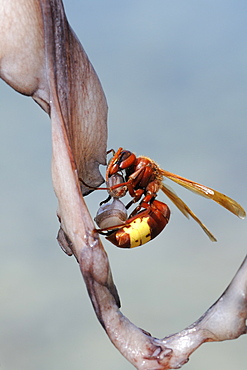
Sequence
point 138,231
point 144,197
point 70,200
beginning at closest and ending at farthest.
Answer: point 70,200, point 138,231, point 144,197

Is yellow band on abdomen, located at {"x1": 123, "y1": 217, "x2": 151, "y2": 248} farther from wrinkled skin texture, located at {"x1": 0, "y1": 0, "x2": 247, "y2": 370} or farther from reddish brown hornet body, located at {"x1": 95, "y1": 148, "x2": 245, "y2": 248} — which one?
wrinkled skin texture, located at {"x1": 0, "y1": 0, "x2": 247, "y2": 370}

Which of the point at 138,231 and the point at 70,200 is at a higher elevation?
the point at 70,200

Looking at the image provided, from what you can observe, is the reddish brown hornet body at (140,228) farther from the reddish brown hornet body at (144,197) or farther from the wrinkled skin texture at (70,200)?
the wrinkled skin texture at (70,200)

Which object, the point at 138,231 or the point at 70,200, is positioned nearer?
the point at 70,200

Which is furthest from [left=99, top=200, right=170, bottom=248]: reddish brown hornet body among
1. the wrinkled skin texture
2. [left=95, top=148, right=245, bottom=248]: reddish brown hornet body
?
the wrinkled skin texture

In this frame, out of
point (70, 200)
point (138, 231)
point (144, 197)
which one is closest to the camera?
point (70, 200)

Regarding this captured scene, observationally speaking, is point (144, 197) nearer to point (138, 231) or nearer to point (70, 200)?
point (138, 231)

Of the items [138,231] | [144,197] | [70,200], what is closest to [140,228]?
[138,231]
